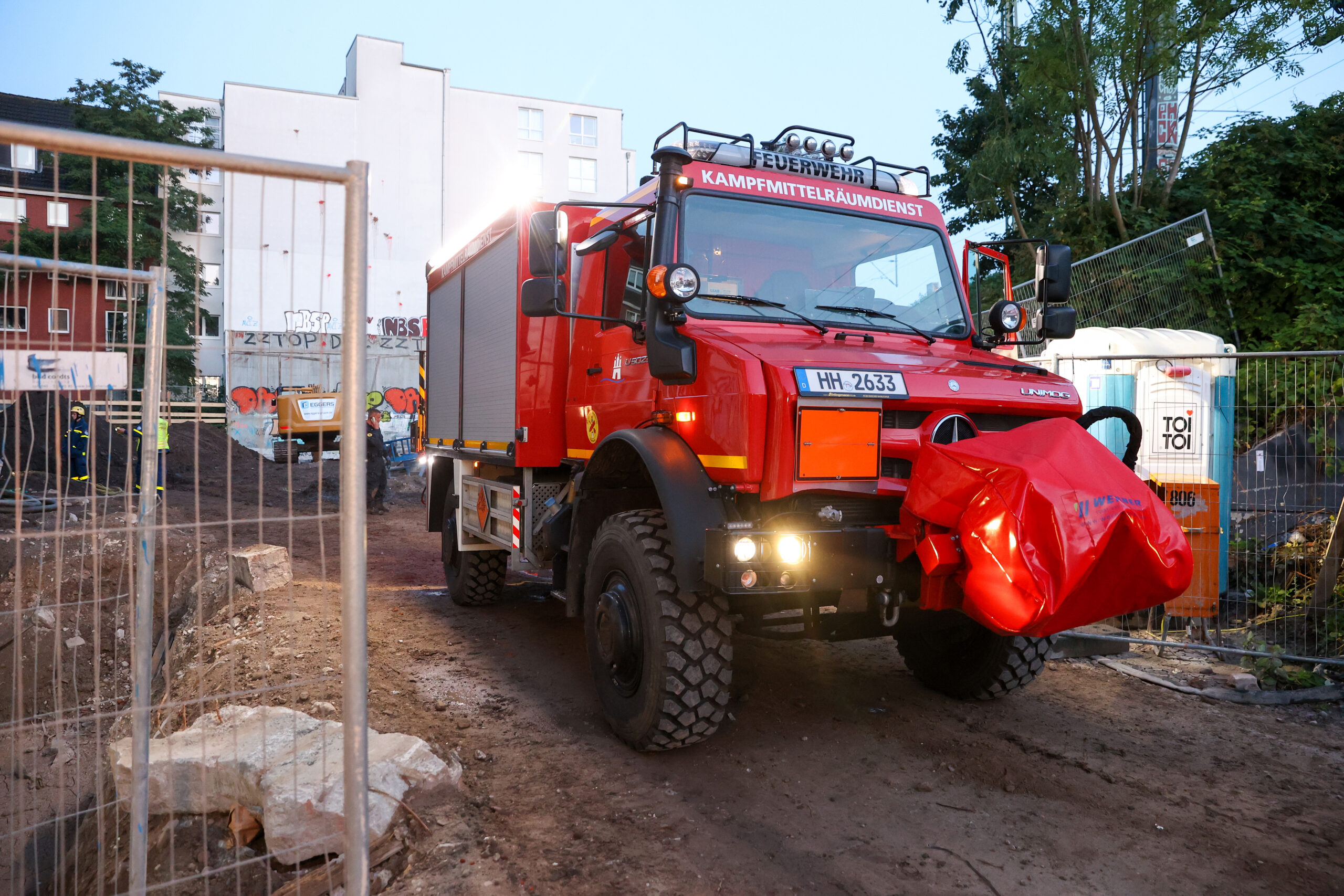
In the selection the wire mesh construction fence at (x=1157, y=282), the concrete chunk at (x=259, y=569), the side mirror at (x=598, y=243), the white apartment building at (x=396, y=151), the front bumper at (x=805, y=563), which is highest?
the white apartment building at (x=396, y=151)

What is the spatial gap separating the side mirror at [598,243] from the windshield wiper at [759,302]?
0.86 meters

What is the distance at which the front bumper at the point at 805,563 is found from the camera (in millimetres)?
3432

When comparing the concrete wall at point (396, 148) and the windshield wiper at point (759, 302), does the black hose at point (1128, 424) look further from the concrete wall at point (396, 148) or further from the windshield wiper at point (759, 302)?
the concrete wall at point (396, 148)

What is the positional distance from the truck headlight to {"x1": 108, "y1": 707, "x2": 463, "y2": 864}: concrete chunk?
5.43 ft

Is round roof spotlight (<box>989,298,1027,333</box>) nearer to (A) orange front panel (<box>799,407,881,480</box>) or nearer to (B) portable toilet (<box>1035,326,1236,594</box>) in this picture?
(B) portable toilet (<box>1035,326,1236,594</box>)

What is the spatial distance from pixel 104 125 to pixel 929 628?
111ft

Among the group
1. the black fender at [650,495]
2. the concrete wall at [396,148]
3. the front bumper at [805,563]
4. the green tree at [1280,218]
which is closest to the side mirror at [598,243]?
the black fender at [650,495]

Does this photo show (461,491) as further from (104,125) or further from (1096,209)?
(104,125)

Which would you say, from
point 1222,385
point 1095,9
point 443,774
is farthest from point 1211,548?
point 1095,9

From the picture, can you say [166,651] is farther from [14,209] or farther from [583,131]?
[583,131]

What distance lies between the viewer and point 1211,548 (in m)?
6.14

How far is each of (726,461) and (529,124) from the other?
4247cm

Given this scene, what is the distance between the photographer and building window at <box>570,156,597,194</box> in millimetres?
44031

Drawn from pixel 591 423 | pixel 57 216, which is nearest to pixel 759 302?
pixel 591 423
